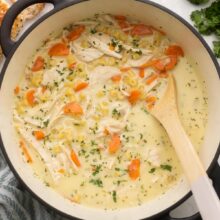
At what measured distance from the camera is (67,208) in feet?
7.19

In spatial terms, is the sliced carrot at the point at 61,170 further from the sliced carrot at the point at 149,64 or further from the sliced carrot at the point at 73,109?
the sliced carrot at the point at 149,64

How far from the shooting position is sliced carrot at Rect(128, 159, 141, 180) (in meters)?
2.19

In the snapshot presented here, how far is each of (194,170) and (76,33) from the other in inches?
27.5

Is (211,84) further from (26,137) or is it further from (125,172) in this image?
(26,137)

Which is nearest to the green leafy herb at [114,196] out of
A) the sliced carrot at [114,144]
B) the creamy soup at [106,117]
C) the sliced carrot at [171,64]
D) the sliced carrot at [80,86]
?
the creamy soup at [106,117]

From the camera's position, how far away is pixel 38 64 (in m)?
2.25

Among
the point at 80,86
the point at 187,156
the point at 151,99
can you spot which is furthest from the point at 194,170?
the point at 80,86

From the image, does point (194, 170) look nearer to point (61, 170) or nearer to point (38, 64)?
point (61, 170)

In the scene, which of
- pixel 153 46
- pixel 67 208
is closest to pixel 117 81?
pixel 153 46

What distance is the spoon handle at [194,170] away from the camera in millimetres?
1935

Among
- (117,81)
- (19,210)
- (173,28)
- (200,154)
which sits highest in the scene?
(173,28)

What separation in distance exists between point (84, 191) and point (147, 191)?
0.78 ft

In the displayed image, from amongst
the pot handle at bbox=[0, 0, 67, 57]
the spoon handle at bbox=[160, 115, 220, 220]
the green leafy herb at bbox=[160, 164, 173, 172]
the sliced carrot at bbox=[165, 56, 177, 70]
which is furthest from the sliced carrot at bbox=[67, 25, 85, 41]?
the green leafy herb at bbox=[160, 164, 173, 172]

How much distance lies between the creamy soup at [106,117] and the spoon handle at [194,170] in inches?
3.5
